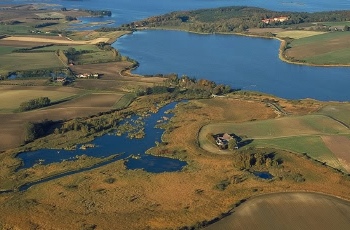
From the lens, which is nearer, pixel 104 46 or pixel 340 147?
pixel 340 147

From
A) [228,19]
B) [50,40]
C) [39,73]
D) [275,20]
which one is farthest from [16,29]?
[275,20]

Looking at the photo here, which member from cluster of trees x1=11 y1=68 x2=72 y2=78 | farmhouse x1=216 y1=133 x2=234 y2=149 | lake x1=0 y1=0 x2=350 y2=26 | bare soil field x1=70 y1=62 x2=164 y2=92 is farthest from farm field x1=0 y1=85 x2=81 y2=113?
lake x1=0 y1=0 x2=350 y2=26

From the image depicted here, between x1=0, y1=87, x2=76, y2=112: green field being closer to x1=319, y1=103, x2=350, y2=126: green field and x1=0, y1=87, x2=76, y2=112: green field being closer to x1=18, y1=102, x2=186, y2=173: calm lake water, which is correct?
x1=18, y1=102, x2=186, y2=173: calm lake water

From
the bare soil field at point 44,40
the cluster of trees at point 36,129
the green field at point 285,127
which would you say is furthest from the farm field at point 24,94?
the bare soil field at point 44,40

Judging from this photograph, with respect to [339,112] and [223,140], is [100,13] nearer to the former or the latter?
[339,112]

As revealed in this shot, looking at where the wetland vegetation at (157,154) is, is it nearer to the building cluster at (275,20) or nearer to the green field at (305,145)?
the green field at (305,145)
